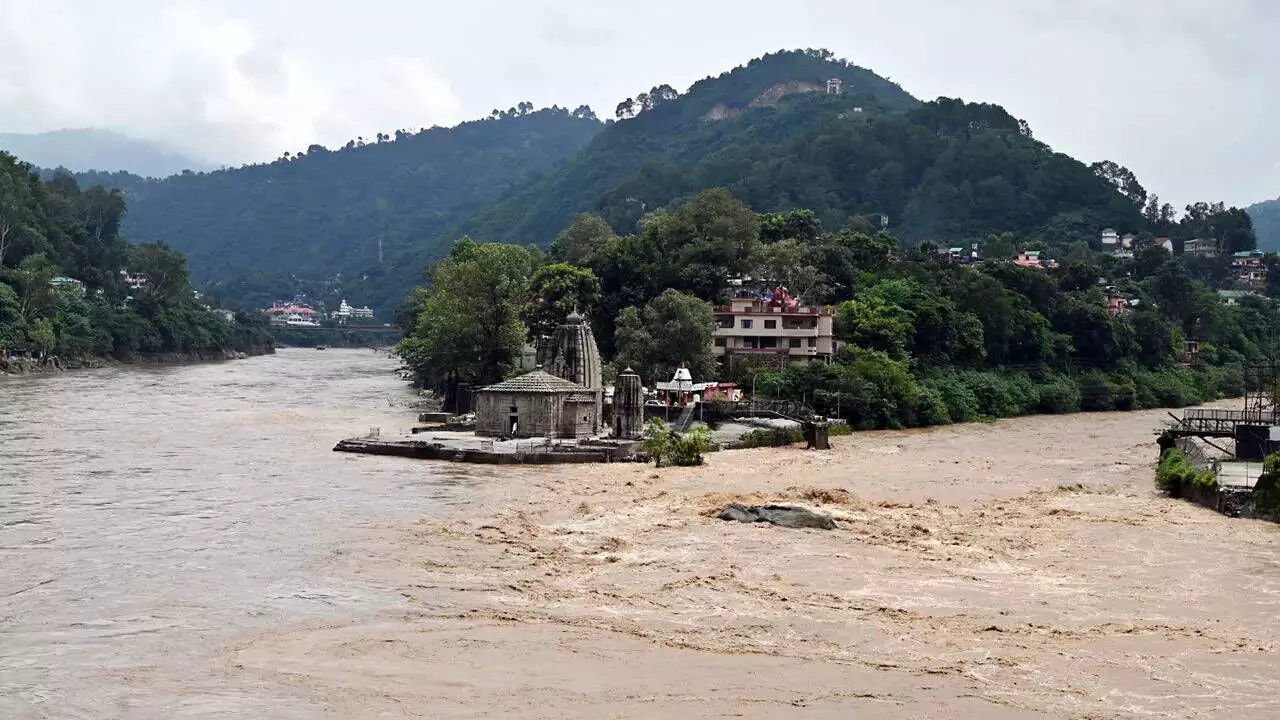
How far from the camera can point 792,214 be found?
A: 78375mm

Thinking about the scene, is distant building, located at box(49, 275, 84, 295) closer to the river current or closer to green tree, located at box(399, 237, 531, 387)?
the river current

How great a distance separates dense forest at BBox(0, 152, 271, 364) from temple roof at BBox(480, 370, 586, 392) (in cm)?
5013

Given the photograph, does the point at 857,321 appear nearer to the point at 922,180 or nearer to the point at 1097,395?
the point at 1097,395

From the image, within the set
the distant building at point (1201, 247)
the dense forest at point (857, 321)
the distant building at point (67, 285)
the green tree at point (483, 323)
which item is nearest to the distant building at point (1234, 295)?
the distant building at point (1201, 247)

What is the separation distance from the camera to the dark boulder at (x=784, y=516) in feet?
80.8

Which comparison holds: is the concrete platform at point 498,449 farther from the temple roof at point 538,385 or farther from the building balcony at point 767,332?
the building balcony at point 767,332

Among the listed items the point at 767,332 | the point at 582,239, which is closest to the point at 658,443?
the point at 767,332

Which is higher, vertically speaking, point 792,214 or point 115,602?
point 792,214

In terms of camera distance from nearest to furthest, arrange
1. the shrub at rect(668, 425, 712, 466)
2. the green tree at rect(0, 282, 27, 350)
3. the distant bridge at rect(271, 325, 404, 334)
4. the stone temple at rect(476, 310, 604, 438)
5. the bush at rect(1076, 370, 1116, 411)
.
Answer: the shrub at rect(668, 425, 712, 466)
the stone temple at rect(476, 310, 604, 438)
the bush at rect(1076, 370, 1116, 411)
the green tree at rect(0, 282, 27, 350)
the distant bridge at rect(271, 325, 404, 334)

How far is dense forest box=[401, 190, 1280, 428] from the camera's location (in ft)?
179

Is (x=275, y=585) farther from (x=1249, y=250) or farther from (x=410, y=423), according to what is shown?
(x=1249, y=250)

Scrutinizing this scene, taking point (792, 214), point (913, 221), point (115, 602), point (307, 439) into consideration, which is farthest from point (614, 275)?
point (913, 221)

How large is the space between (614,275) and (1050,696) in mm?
53744

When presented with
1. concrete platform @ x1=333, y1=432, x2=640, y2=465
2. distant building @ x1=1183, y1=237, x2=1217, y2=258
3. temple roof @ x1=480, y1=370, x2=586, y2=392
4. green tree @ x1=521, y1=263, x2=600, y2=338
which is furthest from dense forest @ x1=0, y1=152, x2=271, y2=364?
distant building @ x1=1183, y1=237, x2=1217, y2=258
